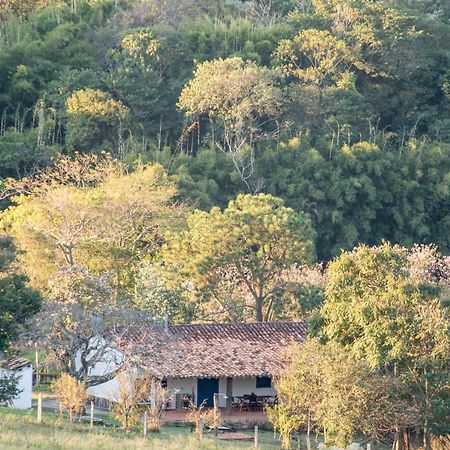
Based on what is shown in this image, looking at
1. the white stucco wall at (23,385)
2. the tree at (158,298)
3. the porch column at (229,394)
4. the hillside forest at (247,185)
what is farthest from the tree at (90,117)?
the white stucco wall at (23,385)

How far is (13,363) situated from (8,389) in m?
3.35

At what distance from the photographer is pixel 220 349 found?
4006cm

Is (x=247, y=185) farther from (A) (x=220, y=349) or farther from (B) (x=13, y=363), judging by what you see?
(B) (x=13, y=363)

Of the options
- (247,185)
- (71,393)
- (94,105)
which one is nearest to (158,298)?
(71,393)

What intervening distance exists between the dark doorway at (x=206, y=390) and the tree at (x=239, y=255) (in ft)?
17.1

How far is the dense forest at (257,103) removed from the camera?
199 feet

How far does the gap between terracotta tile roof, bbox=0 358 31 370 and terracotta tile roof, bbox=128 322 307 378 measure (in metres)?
3.21

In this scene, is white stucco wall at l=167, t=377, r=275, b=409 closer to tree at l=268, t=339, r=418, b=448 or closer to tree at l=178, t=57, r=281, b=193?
tree at l=268, t=339, r=418, b=448

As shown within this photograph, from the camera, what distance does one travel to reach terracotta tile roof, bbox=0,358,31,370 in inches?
1446

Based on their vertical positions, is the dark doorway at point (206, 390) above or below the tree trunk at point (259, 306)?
below

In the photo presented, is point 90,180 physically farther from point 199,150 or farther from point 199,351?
point 199,351

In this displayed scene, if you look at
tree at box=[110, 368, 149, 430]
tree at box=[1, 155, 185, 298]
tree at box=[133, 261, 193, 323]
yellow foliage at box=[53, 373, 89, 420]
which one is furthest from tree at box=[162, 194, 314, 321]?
yellow foliage at box=[53, 373, 89, 420]

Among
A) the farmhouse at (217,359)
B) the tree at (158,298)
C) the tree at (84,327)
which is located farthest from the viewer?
the tree at (158,298)

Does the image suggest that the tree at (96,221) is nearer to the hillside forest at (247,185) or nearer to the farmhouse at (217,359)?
the hillside forest at (247,185)
